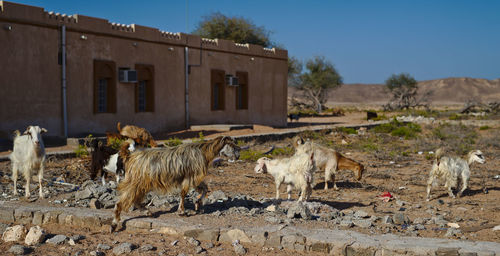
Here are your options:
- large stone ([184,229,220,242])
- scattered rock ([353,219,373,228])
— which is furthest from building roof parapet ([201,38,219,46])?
large stone ([184,229,220,242])

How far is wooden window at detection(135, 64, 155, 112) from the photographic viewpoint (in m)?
22.8

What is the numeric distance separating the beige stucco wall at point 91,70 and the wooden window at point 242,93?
0.91ft

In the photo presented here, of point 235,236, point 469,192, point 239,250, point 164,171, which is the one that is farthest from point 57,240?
point 469,192

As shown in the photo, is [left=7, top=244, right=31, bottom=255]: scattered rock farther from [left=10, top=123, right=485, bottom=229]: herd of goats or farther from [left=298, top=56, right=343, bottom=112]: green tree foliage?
[left=298, top=56, right=343, bottom=112]: green tree foliage

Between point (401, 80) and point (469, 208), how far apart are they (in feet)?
228

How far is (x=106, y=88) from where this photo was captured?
840 inches

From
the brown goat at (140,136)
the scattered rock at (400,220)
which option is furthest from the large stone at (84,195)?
the scattered rock at (400,220)

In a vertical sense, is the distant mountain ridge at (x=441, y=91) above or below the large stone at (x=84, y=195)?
above

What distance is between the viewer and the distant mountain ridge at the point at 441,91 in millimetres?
130575

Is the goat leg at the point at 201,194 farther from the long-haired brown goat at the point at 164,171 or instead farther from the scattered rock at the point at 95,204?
the scattered rock at the point at 95,204

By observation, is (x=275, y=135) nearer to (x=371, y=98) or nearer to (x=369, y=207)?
(x=369, y=207)

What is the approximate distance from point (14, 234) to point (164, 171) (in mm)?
2172

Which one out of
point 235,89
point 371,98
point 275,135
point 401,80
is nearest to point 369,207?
point 275,135

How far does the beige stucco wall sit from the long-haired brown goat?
37.5ft
